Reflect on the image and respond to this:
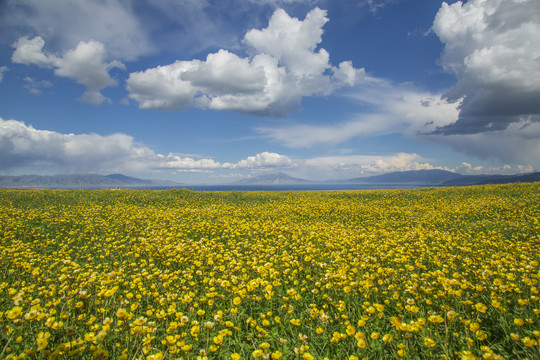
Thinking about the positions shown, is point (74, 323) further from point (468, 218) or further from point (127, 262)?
point (468, 218)

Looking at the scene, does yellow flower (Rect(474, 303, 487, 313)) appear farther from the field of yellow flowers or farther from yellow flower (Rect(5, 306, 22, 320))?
yellow flower (Rect(5, 306, 22, 320))

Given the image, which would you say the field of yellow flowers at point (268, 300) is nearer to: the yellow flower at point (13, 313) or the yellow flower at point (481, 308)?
the yellow flower at point (13, 313)

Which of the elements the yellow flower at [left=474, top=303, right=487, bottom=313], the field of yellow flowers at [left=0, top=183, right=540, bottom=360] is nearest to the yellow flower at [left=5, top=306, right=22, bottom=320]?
the field of yellow flowers at [left=0, top=183, right=540, bottom=360]

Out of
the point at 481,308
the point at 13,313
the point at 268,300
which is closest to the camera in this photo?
the point at 13,313

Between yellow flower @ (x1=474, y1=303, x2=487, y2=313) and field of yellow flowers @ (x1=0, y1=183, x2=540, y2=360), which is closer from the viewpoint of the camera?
field of yellow flowers @ (x1=0, y1=183, x2=540, y2=360)

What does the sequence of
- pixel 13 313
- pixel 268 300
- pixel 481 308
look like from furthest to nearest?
pixel 268 300 → pixel 481 308 → pixel 13 313

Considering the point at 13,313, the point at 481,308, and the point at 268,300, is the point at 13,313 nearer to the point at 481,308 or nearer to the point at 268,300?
the point at 268,300

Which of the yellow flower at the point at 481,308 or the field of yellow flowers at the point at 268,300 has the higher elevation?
the yellow flower at the point at 481,308

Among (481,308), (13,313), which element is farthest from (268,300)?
(13,313)

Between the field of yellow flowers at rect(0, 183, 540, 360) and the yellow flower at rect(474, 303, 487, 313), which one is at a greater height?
the yellow flower at rect(474, 303, 487, 313)

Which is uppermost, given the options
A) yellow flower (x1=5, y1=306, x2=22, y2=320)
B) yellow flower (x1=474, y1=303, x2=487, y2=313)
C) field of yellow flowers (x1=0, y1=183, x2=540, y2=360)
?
yellow flower (x1=5, y1=306, x2=22, y2=320)

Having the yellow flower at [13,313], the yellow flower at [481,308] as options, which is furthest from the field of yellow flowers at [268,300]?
the yellow flower at [481,308]

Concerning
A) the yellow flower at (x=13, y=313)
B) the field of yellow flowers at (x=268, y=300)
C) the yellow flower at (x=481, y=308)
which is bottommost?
the field of yellow flowers at (x=268, y=300)

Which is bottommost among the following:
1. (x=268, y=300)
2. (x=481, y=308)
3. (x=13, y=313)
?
(x=268, y=300)
